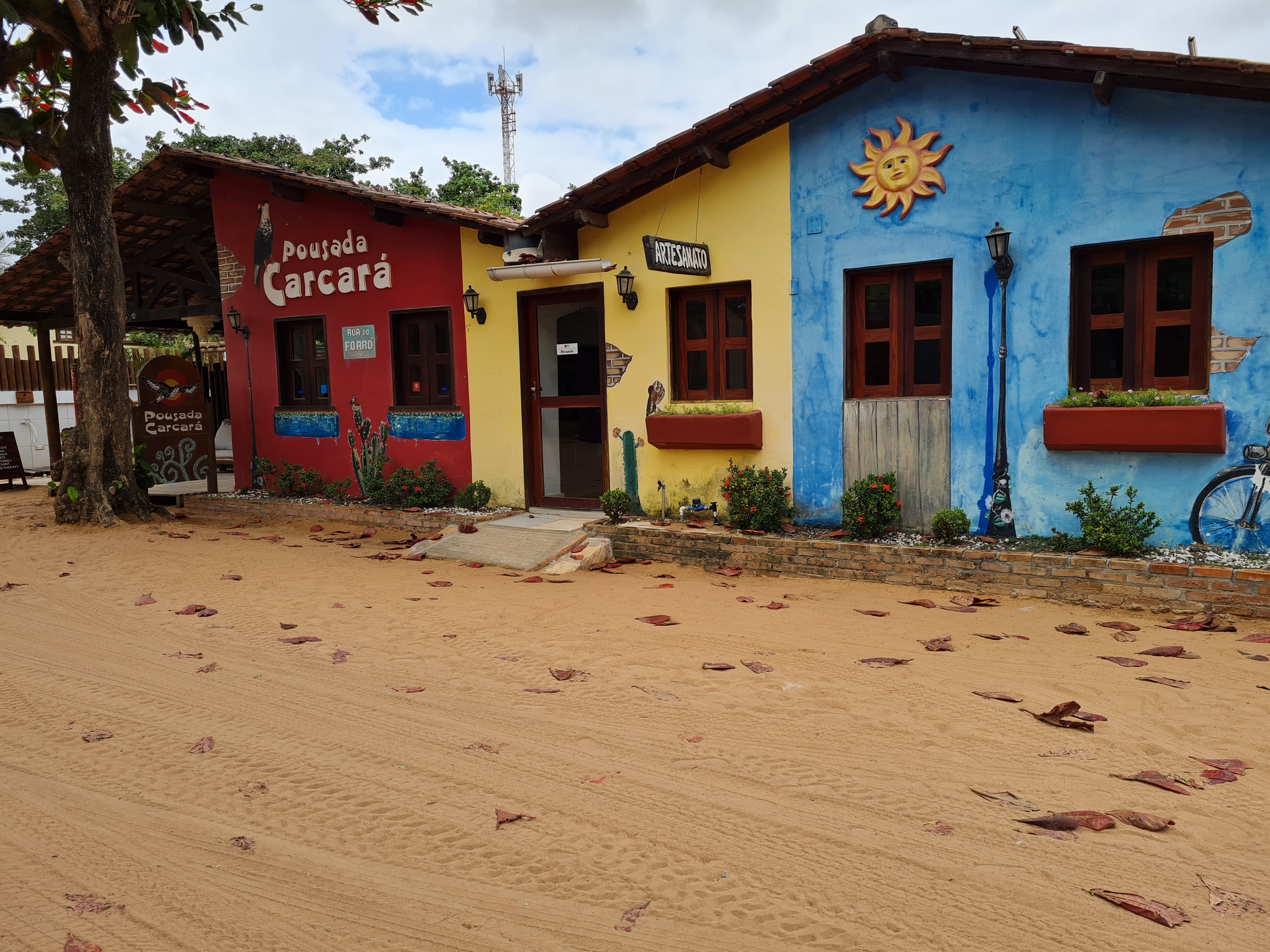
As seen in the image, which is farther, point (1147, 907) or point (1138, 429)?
point (1138, 429)

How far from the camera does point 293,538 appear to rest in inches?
403

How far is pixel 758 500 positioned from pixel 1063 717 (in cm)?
419

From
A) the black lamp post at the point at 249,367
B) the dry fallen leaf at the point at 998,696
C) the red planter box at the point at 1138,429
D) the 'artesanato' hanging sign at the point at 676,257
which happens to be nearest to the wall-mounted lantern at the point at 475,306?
the 'artesanato' hanging sign at the point at 676,257

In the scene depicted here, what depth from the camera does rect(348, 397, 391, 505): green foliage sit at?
36.8 feet

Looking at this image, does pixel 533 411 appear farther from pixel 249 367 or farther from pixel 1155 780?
pixel 1155 780

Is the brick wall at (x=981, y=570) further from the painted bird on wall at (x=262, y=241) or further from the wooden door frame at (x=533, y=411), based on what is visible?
the painted bird on wall at (x=262, y=241)

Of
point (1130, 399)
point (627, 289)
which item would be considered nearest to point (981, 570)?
point (1130, 399)

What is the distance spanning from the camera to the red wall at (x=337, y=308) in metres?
10.7

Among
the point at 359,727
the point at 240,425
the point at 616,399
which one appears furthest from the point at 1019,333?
the point at 240,425

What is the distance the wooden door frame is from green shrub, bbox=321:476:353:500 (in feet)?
9.74

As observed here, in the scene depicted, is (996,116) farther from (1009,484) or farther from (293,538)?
(293,538)

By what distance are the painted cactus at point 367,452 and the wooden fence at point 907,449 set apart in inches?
246

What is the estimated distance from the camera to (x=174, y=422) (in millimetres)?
12062

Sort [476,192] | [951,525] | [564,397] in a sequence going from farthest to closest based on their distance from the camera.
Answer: [476,192]
[564,397]
[951,525]
